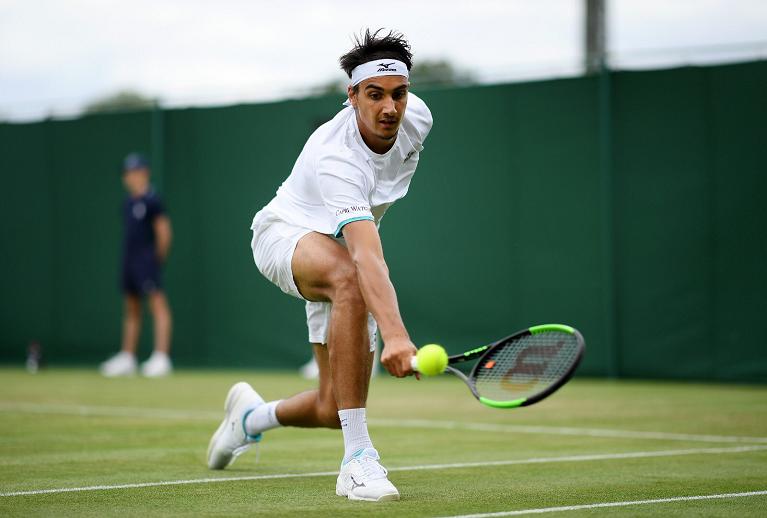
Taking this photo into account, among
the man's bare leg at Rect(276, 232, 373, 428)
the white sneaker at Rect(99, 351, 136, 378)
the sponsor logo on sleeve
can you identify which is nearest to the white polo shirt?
the sponsor logo on sleeve

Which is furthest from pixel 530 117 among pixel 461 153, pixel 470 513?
pixel 470 513

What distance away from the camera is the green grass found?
14.4 ft

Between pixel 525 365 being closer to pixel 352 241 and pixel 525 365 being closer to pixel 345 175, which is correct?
pixel 352 241

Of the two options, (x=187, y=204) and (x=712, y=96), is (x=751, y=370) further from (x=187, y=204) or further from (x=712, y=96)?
(x=187, y=204)

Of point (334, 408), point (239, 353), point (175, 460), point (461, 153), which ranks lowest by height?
point (239, 353)

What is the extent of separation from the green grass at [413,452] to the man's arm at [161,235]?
2167 millimetres

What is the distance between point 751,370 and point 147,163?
6.90m

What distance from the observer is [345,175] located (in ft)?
15.1

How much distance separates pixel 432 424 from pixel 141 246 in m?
5.93

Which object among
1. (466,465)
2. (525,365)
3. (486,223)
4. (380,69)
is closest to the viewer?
(525,365)

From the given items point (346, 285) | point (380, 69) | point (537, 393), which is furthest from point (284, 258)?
point (537, 393)

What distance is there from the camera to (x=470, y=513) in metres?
4.11

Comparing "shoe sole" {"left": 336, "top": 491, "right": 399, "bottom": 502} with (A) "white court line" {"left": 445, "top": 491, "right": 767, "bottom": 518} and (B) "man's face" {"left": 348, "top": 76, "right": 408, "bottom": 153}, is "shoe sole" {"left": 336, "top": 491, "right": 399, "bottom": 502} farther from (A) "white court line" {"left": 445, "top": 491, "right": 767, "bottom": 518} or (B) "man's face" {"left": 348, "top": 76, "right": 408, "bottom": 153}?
(B) "man's face" {"left": 348, "top": 76, "right": 408, "bottom": 153}

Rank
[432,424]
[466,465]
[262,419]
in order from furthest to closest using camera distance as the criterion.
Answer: [432,424], [466,465], [262,419]
